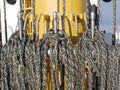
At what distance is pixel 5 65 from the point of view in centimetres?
289

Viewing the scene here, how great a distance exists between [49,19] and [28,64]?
485 millimetres

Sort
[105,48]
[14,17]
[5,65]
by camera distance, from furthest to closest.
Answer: [14,17], [5,65], [105,48]

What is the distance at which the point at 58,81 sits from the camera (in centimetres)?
279

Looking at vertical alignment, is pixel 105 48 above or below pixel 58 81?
above

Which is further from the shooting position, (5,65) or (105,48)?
(5,65)

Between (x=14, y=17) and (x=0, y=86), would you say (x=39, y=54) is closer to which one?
(x=0, y=86)

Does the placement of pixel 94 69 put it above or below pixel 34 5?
below

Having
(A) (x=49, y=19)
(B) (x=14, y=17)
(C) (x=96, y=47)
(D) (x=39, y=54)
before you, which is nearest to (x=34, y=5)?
(A) (x=49, y=19)

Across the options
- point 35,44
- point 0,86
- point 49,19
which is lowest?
point 0,86

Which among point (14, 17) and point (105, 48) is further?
point (14, 17)

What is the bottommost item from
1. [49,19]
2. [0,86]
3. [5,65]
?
[0,86]

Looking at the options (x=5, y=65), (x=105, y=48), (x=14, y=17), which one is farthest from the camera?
(x=14, y=17)

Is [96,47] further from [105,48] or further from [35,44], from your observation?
[35,44]

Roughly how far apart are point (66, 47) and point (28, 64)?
1.19ft
